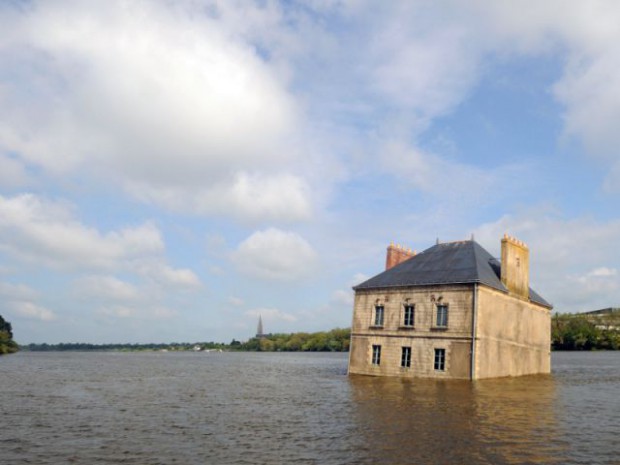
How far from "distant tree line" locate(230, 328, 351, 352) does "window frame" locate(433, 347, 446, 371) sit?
91958 millimetres

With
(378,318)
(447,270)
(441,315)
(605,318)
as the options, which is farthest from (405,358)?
(605,318)

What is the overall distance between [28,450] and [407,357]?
91.7 feet

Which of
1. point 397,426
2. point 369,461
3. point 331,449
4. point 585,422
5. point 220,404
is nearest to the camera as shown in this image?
point 369,461

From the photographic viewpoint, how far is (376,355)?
4219cm

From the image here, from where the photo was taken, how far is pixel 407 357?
132 feet

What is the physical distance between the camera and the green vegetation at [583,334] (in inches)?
3986

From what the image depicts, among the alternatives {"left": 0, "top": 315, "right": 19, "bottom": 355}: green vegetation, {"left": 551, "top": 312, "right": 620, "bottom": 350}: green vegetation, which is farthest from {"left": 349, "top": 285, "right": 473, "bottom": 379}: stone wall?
{"left": 0, "top": 315, "right": 19, "bottom": 355}: green vegetation

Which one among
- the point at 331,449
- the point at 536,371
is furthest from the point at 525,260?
the point at 331,449

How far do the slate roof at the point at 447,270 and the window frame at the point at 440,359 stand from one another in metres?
4.70

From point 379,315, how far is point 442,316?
5.54 metres

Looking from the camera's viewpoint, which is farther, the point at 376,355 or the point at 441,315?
the point at 376,355

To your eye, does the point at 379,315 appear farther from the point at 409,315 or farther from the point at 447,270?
the point at 447,270

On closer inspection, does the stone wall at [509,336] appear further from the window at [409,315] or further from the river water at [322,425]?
the window at [409,315]

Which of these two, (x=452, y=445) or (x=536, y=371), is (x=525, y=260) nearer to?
(x=536, y=371)
